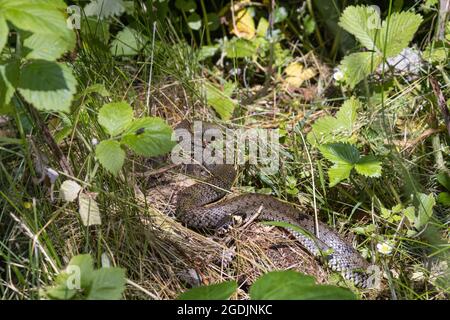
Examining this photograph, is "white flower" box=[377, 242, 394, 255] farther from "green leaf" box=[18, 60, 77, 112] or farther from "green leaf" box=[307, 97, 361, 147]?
"green leaf" box=[18, 60, 77, 112]

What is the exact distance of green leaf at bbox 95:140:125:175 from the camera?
248cm

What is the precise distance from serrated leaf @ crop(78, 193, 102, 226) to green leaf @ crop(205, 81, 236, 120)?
1629 millimetres

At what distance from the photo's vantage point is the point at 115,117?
106 inches

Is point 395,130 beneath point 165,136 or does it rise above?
beneath

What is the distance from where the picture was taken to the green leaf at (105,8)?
403 cm

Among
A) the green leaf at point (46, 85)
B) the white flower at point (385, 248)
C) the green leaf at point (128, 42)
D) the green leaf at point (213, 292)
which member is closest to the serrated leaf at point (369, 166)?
the white flower at point (385, 248)

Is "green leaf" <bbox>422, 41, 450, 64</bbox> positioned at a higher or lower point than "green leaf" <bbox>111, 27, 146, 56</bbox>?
lower

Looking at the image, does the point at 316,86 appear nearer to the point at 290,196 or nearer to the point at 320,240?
the point at 290,196

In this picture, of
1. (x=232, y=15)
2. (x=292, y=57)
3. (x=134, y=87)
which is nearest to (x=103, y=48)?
(x=134, y=87)

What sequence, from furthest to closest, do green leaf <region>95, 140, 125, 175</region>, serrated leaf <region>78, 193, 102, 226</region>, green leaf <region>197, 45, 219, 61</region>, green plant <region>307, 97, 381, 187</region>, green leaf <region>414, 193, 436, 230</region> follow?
green leaf <region>197, 45, 219, 61</region>, green plant <region>307, 97, 381, 187</region>, green leaf <region>414, 193, 436, 230</region>, serrated leaf <region>78, 193, 102, 226</region>, green leaf <region>95, 140, 125, 175</region>

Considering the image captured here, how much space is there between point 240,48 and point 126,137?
224 cm

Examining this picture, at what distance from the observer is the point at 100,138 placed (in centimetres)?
319

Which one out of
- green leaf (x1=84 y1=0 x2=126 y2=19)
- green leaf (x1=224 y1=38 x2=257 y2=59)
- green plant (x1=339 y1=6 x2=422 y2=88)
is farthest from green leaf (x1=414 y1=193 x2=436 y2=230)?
green leaf (x1=84 y1=0 x2=126 y2=19)
